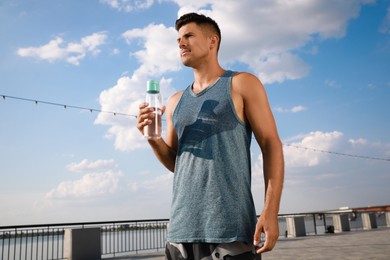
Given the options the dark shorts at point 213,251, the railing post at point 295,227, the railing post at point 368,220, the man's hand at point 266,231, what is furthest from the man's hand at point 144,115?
the railing post at point 368,220

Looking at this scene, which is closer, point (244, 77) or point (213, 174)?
point (213, 174)

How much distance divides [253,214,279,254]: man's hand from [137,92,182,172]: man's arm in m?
0.65

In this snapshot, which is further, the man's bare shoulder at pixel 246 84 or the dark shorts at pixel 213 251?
the man's bare shoulder at pixel 246 84

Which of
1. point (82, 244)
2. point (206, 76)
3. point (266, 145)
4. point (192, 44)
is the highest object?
point (192, 44)

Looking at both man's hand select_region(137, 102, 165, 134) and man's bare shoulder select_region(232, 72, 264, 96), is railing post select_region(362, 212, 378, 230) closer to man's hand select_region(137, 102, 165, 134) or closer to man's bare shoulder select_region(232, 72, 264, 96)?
man's bare shoulder select_region(232, 72, 264, 96)

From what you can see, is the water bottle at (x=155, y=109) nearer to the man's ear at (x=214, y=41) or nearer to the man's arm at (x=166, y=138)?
the man's arm at (x=166, y=138)

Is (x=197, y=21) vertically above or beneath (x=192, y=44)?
above

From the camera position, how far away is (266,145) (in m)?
1.66

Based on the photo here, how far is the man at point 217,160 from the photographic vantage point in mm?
1507

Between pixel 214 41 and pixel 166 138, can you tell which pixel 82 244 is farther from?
pixel 214 41

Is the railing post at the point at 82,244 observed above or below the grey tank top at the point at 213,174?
below

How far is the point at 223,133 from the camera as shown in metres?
1.64

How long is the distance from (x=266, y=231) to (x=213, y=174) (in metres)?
0.33

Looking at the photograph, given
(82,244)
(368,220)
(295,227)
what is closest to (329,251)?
(82,244)
